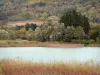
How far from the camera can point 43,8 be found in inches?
1921

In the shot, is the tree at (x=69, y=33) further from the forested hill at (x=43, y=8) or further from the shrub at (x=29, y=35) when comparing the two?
the forested hill at (x=43, y=8)

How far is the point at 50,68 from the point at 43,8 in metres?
39.7

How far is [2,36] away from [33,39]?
135 inches

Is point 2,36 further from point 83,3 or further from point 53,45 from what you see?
point 83,3

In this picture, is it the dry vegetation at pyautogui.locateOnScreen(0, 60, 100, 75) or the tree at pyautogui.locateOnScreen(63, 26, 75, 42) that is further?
the tree at pyautogui.locateOnScreen(63, 26, 75, 42)

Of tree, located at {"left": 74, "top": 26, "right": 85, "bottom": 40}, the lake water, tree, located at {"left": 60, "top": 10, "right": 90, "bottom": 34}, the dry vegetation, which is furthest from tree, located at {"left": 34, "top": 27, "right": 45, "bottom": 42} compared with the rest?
the dry vegetation

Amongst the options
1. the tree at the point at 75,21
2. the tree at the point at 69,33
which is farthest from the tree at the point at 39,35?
the tree at the point at 75,21

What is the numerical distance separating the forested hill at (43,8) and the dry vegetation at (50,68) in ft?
101

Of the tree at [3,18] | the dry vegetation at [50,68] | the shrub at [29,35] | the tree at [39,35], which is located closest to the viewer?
the dry vegetation at [50,68]

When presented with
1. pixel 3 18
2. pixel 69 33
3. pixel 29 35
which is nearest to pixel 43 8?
pixel 3 18

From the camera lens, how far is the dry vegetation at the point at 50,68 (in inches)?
355

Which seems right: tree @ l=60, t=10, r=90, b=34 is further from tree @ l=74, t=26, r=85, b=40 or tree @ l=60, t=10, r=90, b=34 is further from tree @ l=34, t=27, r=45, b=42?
tree @ l=34, t=27, r=45, b=42

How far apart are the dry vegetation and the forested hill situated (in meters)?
30.7

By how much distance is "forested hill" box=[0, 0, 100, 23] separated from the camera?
42312 millimetres
